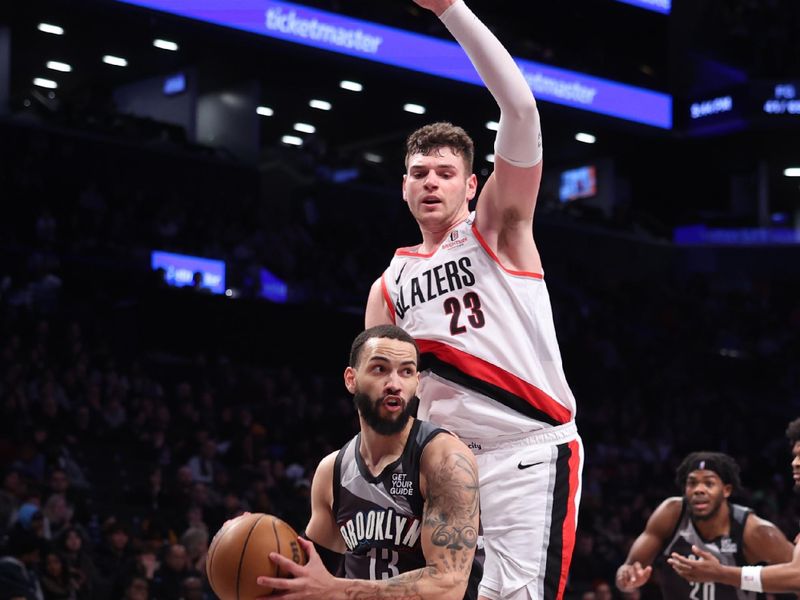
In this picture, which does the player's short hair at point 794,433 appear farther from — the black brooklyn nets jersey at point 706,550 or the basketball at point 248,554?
the basketball at point 248,554

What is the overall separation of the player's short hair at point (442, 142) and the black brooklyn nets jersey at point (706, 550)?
410 cm

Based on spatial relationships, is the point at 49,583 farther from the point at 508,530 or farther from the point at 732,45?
the point at 732,45

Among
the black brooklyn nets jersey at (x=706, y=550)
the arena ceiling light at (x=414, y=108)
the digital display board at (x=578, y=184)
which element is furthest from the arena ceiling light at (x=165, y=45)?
the black brooklyn nets jersey at (x=706, y=550)

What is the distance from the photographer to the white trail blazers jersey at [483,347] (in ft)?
16.0

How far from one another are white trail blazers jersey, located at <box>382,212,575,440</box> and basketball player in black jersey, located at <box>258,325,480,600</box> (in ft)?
0.88

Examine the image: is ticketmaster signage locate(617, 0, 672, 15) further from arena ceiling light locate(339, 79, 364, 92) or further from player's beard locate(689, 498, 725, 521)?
player's beard locate(689, 498, 725, 521)

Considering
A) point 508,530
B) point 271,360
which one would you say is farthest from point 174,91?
point 508,530

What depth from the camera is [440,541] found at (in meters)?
4.44

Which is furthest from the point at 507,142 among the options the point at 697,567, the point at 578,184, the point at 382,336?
the point at 578,184

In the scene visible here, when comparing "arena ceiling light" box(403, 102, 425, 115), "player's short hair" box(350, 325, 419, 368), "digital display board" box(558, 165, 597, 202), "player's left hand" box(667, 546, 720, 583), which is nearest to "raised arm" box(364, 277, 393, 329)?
"player's short hair" box(350, 325, 419, 368)

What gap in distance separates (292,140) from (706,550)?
27657 millimetres

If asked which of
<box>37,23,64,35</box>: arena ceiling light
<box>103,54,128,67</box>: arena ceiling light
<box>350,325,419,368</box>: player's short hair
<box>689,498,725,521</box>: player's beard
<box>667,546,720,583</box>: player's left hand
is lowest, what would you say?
<box>667,546,720,583</box>: player's left hand

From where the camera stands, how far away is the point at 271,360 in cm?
1977

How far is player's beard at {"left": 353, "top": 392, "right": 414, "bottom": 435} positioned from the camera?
15.2 ft
